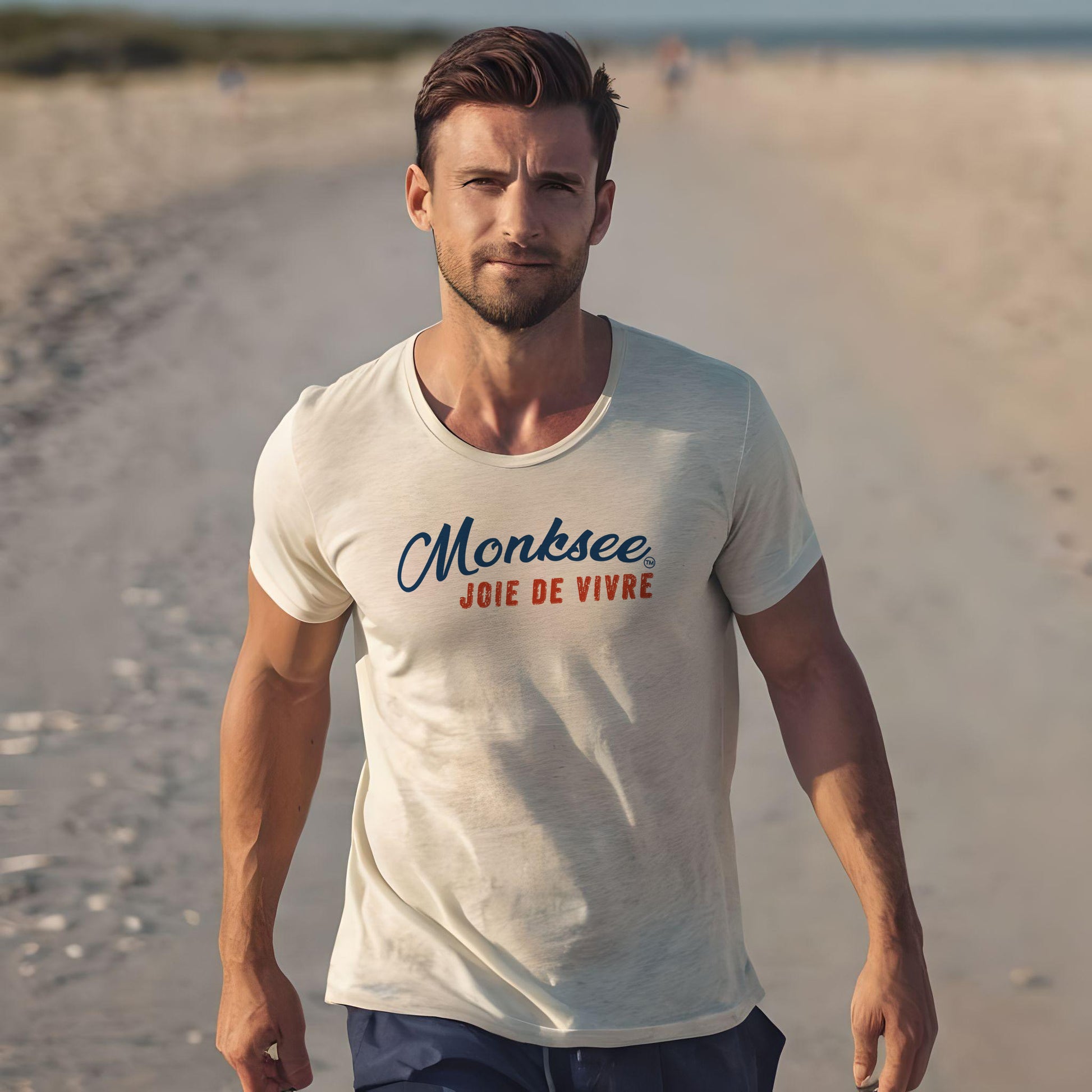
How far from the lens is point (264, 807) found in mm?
2656

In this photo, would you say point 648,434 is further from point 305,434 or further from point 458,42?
point 458,42

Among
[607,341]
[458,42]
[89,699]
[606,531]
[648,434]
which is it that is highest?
[458,42]

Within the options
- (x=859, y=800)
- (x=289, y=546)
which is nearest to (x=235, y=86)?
(x=289, y=546)

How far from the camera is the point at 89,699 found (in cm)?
688

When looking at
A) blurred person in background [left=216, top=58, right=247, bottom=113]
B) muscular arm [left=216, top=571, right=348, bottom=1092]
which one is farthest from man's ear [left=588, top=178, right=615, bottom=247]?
blurred person in background [left=216, top=58, right=247, bottom=113]

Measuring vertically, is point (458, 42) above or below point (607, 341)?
above

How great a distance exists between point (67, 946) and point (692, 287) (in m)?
11.8

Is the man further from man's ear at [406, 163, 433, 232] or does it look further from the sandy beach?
the sandy beach

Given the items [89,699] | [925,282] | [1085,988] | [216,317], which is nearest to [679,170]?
[925,282]

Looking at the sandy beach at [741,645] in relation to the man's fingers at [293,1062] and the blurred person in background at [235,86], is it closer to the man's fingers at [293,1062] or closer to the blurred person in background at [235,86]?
the man's fingers at [293,1062]

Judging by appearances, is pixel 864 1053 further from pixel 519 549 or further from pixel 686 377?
pixel 686 377

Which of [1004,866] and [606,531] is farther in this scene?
[1004,866]

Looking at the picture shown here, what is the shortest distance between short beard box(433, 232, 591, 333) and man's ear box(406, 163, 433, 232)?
0.12m

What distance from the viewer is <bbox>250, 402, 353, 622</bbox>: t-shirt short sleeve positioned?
8.19ft
